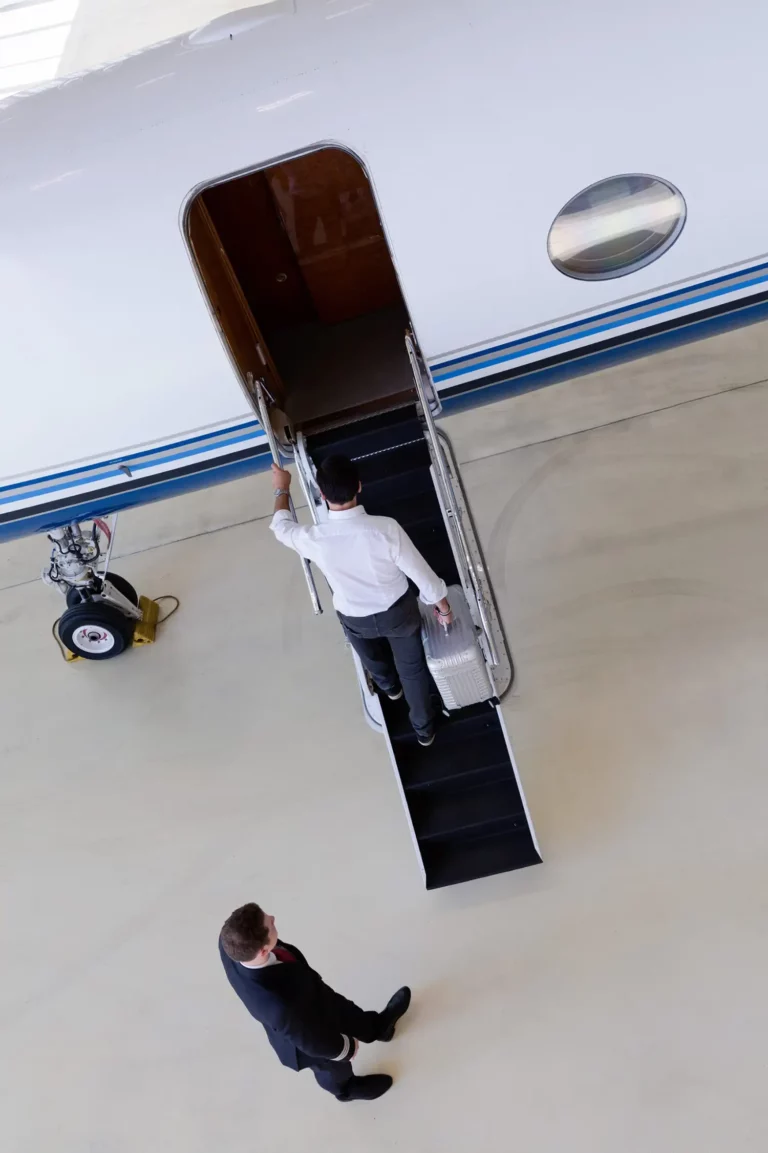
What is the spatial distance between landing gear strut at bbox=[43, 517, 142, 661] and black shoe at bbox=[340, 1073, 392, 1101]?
9.99 ft

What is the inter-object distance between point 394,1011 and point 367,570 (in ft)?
7.30

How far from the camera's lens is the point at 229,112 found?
3195 mm

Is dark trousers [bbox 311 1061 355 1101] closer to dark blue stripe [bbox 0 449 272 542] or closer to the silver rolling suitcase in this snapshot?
the silver rolling suitcase

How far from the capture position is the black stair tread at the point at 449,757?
4418 mm

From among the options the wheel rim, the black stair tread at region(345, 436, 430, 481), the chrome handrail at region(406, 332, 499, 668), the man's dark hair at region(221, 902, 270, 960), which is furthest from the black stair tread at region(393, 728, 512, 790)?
the wheel rim

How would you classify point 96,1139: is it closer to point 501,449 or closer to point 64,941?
point 64,941

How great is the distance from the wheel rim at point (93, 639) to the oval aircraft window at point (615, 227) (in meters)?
3.60

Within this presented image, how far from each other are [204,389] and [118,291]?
60cm

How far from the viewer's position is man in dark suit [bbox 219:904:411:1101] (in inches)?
118

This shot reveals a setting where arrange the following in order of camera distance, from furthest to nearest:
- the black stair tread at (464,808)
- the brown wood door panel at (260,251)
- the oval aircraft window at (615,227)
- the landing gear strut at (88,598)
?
the landing gear strut at (88,598) → the brown wood door panel at (260,251) → the black stair tread at (464,808) → the oval aircraft window at (615,227)

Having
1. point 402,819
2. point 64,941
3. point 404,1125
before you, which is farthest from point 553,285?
point 64,941

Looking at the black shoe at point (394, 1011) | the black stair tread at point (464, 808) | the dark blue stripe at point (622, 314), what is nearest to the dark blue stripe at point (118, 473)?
the dark blue stripe at point (622, 314)

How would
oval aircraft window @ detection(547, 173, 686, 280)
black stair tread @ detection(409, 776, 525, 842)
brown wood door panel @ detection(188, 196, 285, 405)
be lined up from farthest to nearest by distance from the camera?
black stair tread @ detection(409, 776, 525, 842), brown wood door panel @ detection(188, 196, 285, 405), oval aircraft window @ detection(547, 173, 686, 280)

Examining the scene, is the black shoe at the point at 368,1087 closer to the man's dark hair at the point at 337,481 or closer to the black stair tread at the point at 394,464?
the man's dark hair at the point at 337,481
